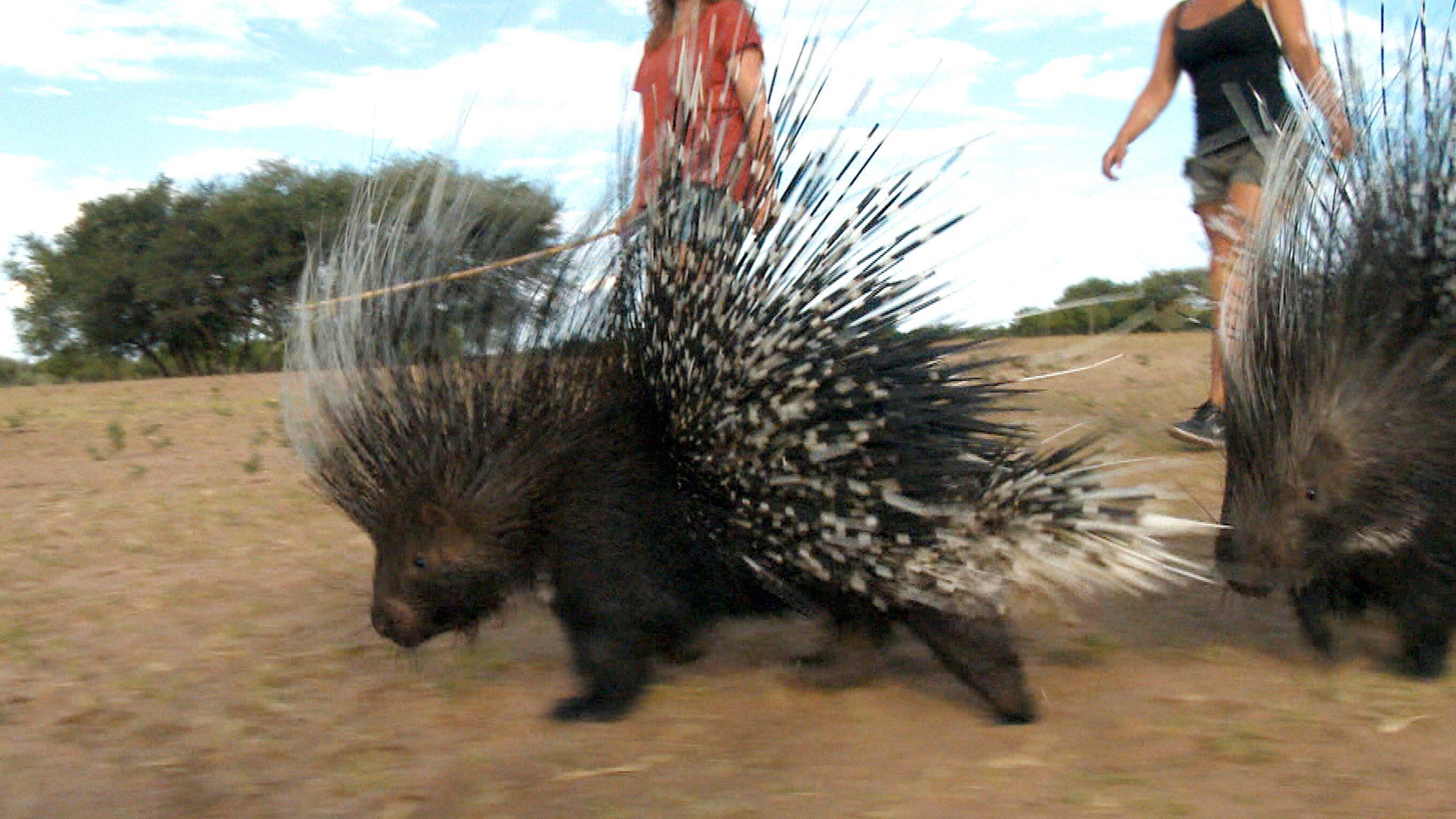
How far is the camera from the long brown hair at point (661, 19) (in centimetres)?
358

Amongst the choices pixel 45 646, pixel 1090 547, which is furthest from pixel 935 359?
pixel 45 646

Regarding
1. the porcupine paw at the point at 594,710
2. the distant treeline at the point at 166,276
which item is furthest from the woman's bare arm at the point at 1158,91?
the distant treeline at the point at 166,276

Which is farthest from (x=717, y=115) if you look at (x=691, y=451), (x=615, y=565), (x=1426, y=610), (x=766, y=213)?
(x=1426, y=610)

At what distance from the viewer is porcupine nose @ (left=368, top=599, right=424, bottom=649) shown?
2777 mm

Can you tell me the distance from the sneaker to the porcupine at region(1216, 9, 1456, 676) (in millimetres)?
2409

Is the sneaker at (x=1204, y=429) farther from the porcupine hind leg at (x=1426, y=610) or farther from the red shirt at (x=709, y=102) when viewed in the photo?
the red shirt at (x=709, y=102)

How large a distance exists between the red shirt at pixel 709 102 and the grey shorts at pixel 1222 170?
7.24 feet

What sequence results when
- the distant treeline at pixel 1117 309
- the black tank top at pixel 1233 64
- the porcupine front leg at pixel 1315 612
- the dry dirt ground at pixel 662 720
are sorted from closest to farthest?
the dry dirt ground at pixel 662 720 → the distant treeline at pixel 1117 309 → the porcupine front leg at pixel 1315 612 → the black tank top at pixel 1233 64

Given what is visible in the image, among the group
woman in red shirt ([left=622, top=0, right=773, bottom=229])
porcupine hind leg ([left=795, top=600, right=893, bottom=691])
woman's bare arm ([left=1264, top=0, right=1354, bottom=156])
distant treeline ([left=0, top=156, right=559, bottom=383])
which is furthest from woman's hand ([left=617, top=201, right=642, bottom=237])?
distant treeline ([left=0, top=156, right=559, bottom=383])

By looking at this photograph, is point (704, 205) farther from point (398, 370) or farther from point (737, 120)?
point (398, 370)

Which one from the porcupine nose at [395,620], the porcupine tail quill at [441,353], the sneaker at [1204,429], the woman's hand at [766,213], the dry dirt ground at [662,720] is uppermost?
the woman's hand at [766,213]

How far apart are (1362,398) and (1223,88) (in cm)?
200

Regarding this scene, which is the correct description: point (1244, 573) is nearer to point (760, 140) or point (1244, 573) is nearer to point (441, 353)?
point (760, 140)

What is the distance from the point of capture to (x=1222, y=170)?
4.59m
